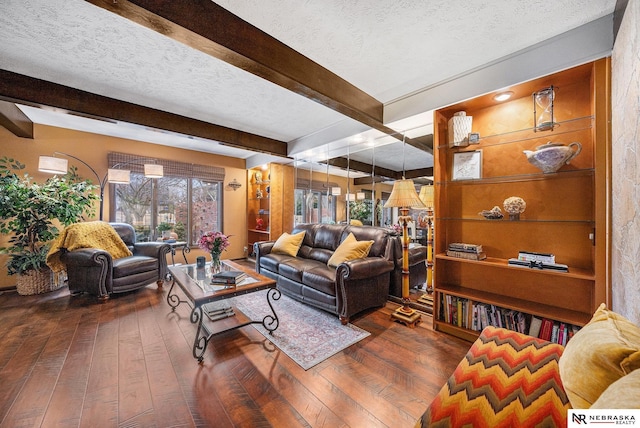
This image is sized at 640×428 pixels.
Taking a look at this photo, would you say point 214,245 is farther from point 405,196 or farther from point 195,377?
point 405,196

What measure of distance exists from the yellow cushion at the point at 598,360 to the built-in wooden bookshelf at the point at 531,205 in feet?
4.01

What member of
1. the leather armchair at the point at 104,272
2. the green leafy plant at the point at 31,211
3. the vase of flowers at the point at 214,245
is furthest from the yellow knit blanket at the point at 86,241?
the vase of flowers at the point at 214,245

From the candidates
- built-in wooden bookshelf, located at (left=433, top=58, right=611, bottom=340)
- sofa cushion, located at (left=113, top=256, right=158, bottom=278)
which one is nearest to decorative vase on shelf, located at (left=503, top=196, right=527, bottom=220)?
Result: built-in wooden bookshelf, located at (left=433, top=58, right=611, bottom=340)

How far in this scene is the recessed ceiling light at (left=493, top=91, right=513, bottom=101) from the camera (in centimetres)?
217

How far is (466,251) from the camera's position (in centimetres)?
233

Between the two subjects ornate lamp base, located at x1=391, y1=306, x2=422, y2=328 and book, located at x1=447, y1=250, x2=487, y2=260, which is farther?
ornate lamp base, located at x1=391, y1=306, x2=422, y2=328

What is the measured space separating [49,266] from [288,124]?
3.86 m

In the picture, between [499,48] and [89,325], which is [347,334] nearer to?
[89,325]

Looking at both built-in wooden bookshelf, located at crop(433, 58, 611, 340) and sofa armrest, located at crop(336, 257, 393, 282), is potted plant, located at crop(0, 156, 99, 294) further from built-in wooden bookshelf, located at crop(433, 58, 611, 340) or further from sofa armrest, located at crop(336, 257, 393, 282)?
built-in wooden bookshelf, located at crop(433, 58, 611, 340)

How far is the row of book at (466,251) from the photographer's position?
7.48 ft

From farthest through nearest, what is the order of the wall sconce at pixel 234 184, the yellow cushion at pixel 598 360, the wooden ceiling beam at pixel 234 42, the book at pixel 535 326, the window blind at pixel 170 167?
the wall sconce at pixel 234 184 → the window blind at pixel 170 167 → the book at pixel 535 326 → the wooden ceiling beam at pixel 234 42 → the yellow cushion at pixel 598 360

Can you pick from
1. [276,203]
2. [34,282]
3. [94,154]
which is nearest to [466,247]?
[276,203]

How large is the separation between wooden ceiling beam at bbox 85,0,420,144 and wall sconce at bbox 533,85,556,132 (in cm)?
164

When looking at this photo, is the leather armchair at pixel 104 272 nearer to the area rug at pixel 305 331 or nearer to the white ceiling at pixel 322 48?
the area rug at pixel 305 331
